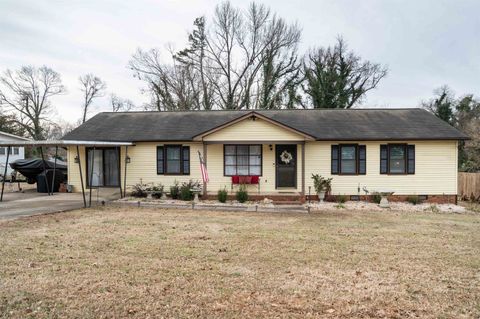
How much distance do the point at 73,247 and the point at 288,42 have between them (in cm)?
3239

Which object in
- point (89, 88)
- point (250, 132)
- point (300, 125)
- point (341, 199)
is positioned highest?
point (89, 88)

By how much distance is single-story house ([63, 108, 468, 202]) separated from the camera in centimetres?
1426

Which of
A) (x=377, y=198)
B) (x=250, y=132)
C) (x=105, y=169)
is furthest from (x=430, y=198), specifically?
(x=105, y=169)

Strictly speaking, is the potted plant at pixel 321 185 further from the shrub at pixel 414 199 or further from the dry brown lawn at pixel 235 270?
the dry brown lawn at pixel 235 270

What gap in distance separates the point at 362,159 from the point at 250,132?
509cm

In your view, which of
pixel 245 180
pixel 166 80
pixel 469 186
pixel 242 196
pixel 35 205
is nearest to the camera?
pixel 35 205

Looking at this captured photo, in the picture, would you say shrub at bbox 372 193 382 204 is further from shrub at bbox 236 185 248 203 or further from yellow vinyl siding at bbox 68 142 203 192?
yellow vinyl siding at bbox 68 142 203 192

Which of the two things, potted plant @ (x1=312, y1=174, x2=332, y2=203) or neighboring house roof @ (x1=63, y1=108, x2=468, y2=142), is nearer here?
potted plant @ (x1=312, y1=174, x2=332, y2=203)

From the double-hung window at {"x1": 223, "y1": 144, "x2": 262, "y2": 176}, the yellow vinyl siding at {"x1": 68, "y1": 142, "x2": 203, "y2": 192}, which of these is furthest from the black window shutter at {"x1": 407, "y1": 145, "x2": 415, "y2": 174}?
the yellow vinyl siding at {"x1": 68, "y1": 142, "x2": 203, "y2": 192}

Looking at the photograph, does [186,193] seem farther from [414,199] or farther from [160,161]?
[414,199]

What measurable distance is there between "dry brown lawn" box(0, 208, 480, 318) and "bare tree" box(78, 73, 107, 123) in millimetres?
41294

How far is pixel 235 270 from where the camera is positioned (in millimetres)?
5188

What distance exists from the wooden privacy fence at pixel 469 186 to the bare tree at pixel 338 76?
58.0 ft

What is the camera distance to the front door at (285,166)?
15.0m
